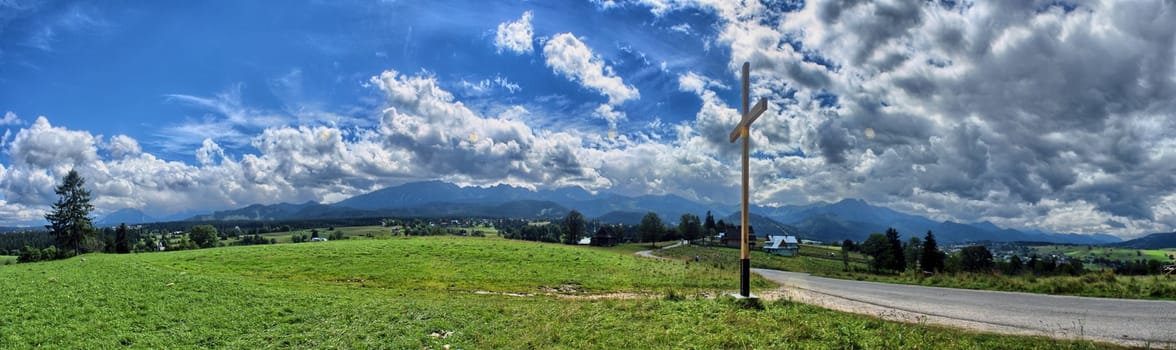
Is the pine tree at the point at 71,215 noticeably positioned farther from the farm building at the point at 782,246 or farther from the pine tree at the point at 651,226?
the farm building at the point at 782,246

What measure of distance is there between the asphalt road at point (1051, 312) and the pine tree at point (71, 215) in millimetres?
101239

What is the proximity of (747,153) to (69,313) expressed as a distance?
21.7 m

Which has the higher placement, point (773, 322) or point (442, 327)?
point (773, 322)

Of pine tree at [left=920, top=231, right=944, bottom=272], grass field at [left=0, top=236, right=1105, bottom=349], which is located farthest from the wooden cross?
pine tree at [left=920, top=231, right=944, bottom=272]

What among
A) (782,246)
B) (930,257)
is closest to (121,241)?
(782,246)

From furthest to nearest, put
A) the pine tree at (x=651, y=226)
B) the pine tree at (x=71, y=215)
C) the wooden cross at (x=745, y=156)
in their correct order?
the pine tree at (x=651, y=226), the pine tree at (x=71, y=215), the wooden cross at (x=745, y=156)

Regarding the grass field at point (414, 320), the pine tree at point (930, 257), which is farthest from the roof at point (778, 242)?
the grass field at point (414, 320)

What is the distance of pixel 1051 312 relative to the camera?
42.5ft

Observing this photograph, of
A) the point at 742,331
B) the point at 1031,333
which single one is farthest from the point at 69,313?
the point at 1031,333

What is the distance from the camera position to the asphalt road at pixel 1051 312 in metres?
10.0

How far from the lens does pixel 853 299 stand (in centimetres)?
1794

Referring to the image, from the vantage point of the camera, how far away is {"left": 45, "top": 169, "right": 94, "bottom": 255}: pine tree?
7106 cm

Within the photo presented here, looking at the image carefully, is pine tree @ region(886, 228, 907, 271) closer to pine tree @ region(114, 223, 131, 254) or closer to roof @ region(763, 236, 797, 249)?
roof @ region(763, 236, 797, 249)

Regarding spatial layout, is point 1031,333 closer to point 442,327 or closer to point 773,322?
point 773,322
